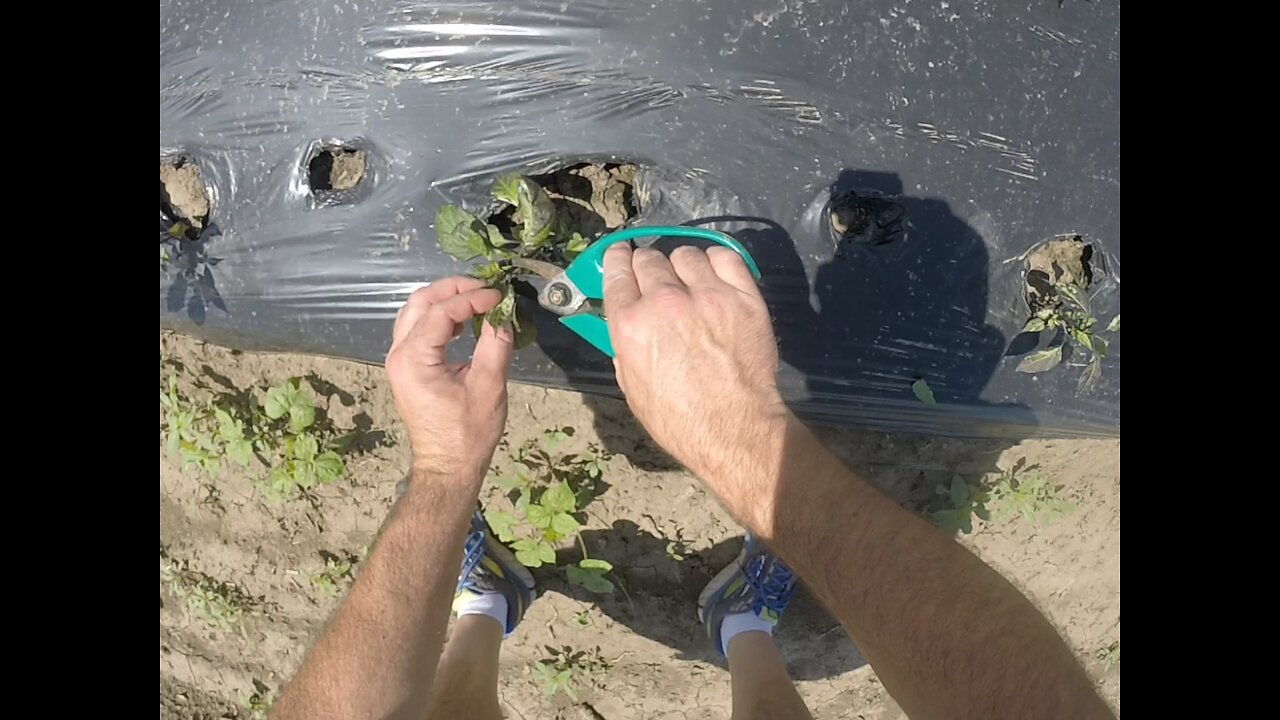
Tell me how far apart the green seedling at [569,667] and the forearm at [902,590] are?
1.22m

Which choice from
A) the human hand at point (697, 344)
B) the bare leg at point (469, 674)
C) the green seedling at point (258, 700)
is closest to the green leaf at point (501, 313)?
the human hand at point (697, 344)

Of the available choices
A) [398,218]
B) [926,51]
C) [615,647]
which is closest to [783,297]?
[926,51]

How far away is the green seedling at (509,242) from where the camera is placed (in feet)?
4.55

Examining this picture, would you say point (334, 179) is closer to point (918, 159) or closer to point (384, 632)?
point (384, 632)

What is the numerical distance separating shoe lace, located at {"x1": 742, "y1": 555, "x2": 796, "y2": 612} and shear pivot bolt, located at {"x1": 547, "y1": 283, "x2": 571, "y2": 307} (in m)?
1.12

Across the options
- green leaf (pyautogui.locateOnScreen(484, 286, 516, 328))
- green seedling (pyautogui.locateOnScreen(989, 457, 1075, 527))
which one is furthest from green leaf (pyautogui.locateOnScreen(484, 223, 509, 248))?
green seedling (pyautogui.locateOnScreen(989, 457, 1075, 527))

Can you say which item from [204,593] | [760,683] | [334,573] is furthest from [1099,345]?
[204,593]

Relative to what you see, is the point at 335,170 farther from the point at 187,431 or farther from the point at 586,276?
the point at 187,431

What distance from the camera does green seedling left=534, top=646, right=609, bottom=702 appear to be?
7.49 ft

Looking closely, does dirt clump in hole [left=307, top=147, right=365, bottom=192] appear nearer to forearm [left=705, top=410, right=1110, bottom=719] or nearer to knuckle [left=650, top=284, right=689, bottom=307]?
knuckle [left=650, top=284, right=689, bottom=307]

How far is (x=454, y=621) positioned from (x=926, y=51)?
199cm

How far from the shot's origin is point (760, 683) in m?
1.94

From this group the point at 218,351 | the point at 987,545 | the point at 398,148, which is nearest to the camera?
the point at 398,148

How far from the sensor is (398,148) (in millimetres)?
1448
